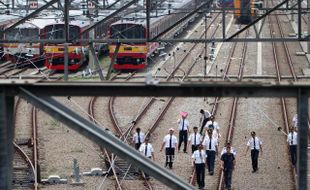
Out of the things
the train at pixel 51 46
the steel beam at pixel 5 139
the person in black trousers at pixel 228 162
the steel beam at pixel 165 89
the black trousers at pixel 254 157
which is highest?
the steel beam at pixel 165 89

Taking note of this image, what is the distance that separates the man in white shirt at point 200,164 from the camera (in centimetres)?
1527

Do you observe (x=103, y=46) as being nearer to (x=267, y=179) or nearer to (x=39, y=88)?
(x=267, y=179)

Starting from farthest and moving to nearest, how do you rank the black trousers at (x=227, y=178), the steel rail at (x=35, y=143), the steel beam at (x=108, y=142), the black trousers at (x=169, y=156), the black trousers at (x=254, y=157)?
the black trousers at (x=169, y=156) < the black trousers at (x=254, y=157) < the steel rail at (x=35, y=143) < the black trousers at (x=227, y=178) < the steel beam at (x=108, y=142)

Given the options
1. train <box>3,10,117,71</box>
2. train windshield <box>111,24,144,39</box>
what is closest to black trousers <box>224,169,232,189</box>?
train <box>3,10,117,71</box>

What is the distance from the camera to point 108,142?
6480 millimetres

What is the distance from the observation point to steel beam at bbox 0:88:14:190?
6.66m

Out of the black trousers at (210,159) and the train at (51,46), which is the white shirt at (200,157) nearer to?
the black trousers at (210,159)

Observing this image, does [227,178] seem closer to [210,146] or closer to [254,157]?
[210,146]

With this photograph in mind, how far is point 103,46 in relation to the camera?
123 feet

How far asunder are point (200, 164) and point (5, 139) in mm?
8846

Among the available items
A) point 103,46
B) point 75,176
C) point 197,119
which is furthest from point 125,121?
point 103,46

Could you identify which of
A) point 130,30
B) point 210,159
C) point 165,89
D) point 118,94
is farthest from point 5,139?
point 130,30

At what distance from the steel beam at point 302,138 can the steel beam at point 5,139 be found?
2.34 m

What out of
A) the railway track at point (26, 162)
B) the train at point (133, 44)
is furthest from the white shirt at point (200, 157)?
the train at point (133, 44)
